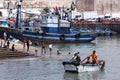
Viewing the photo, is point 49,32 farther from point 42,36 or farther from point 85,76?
point 85,76

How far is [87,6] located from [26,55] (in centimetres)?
6354

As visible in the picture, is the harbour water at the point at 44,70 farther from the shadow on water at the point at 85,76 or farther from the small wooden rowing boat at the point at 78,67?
the small wooden rowing boat at the point at 78,67

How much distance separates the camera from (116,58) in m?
47.7

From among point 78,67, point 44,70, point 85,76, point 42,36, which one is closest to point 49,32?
point 42,36

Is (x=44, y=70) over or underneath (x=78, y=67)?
underneath

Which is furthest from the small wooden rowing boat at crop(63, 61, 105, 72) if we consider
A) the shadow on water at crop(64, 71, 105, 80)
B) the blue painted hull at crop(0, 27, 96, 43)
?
the blue painted hull at crop(0, 27, 96, 43)

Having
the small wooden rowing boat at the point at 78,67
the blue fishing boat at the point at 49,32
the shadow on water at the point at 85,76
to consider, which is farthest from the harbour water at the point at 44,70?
the blue fishing boat at the point at 49,32

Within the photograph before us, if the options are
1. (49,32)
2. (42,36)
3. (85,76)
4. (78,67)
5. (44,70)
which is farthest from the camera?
(49,32)

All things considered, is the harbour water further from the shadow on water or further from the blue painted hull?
the blue painted hull

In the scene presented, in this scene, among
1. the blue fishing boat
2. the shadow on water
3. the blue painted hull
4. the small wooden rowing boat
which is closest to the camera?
the shadow on water

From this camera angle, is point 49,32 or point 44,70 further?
point 49,32

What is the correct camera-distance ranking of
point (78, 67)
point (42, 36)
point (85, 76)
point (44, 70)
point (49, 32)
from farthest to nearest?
point (49, 32)
point (42, 36)
point (44, 70)
point (78, 67)
point (85, 76)

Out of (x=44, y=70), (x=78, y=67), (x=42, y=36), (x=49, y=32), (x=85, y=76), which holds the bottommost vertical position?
(x=85, y=76)

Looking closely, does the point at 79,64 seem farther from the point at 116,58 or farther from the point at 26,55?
the point at 116,58
